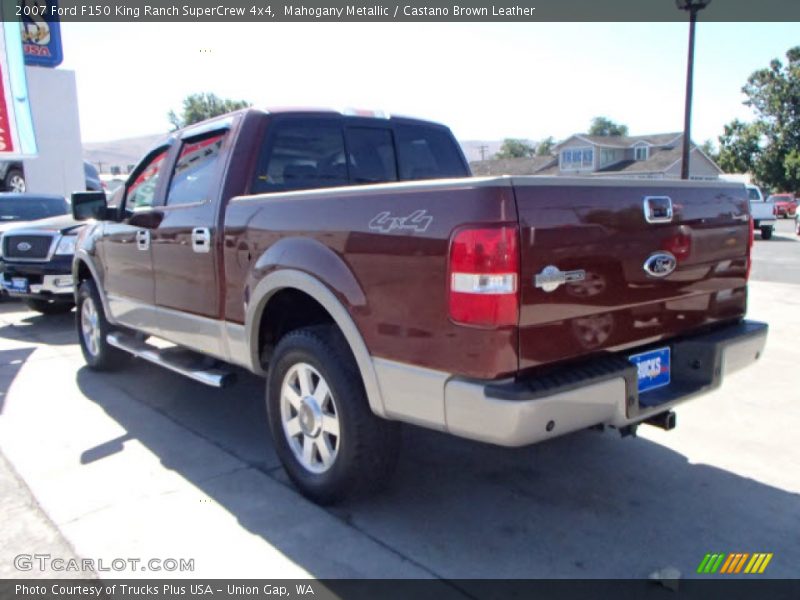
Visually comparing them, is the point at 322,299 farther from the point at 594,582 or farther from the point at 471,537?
the point at 594,582

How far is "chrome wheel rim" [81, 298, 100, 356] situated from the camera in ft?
19.1

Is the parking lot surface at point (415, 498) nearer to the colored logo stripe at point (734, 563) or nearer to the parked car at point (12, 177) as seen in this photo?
the colored logo stripe at point (734, 563)

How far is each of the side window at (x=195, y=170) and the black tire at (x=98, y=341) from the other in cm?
178

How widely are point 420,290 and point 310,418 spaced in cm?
106

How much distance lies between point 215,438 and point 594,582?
2.61m

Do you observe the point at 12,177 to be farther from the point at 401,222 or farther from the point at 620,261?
the point at 620,261

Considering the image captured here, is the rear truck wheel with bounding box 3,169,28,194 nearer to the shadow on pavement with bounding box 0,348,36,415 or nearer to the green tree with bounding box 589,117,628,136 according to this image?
the shadow on pavement with bounding box 0,348,36,415

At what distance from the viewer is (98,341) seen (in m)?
5.82

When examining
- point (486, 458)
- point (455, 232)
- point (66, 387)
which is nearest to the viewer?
point (455, 232)

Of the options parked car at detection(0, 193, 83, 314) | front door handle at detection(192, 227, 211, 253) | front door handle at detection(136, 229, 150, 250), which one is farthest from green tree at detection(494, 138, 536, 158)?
front door handle at detection(192, 227, 211, 253)

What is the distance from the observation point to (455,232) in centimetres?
248

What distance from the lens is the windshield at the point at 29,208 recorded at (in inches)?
424

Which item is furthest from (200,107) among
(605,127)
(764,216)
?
(605,127)

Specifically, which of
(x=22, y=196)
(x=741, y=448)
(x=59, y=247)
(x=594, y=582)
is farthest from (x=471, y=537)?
(x=22, y=196)
